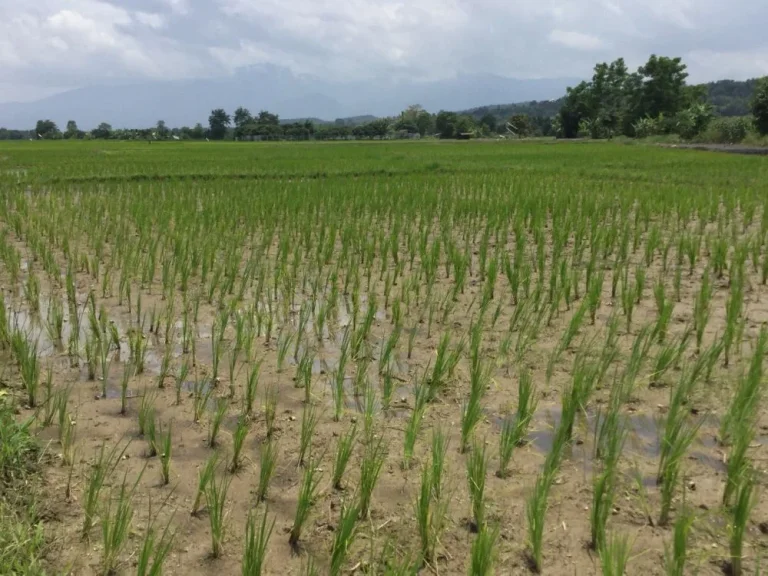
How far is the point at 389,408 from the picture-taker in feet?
9.14

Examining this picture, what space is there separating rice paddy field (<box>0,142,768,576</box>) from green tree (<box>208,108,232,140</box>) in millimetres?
59919

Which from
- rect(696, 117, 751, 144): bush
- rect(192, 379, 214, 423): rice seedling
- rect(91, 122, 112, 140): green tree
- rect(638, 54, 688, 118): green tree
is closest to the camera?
rect(192, 379, 214, 423): rice seedling

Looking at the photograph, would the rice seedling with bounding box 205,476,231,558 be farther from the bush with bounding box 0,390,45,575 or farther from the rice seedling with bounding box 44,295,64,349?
the rice seedling with bounding box 44,295,64,349

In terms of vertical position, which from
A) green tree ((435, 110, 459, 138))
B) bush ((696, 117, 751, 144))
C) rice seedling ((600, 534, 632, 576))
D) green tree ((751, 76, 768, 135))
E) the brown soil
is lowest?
the brown soil

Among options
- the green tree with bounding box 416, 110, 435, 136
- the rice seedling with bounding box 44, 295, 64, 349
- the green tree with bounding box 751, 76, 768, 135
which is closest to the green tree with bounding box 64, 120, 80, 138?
the green tree with bounding box 416, 110, 435, 136

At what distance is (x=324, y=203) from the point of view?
8273 mm

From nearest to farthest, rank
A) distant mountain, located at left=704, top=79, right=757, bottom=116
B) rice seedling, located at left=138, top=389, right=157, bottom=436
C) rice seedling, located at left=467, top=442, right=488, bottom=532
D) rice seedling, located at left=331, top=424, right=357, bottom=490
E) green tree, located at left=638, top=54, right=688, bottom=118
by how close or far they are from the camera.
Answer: rice seedling, located at left=467, top=442, right=488, bottom=532 < rice seedling, located at left=331, top=424, right=357, bottom=490 < rice seedling, located at left=138, top=389, right=157, bottom=436 < green tree, located at left=638, top=54, right=688, bottom=118 < distant mountain, located at left=704, top=79, right=757, bottom=116

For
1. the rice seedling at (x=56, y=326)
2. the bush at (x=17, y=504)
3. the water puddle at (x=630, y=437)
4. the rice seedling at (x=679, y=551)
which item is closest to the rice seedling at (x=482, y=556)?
the rice seedling at (x=679, y=551)

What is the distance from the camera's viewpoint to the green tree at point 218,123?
207 ft

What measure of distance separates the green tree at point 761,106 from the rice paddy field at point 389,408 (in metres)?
21.0

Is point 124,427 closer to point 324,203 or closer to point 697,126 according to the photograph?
point 324,203

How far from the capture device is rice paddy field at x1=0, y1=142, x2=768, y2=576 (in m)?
1.85

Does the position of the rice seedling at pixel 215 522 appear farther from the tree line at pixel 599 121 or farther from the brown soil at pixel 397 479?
the tree line at pixel 599 121

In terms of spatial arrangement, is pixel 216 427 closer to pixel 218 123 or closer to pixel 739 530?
pixel 739 530
